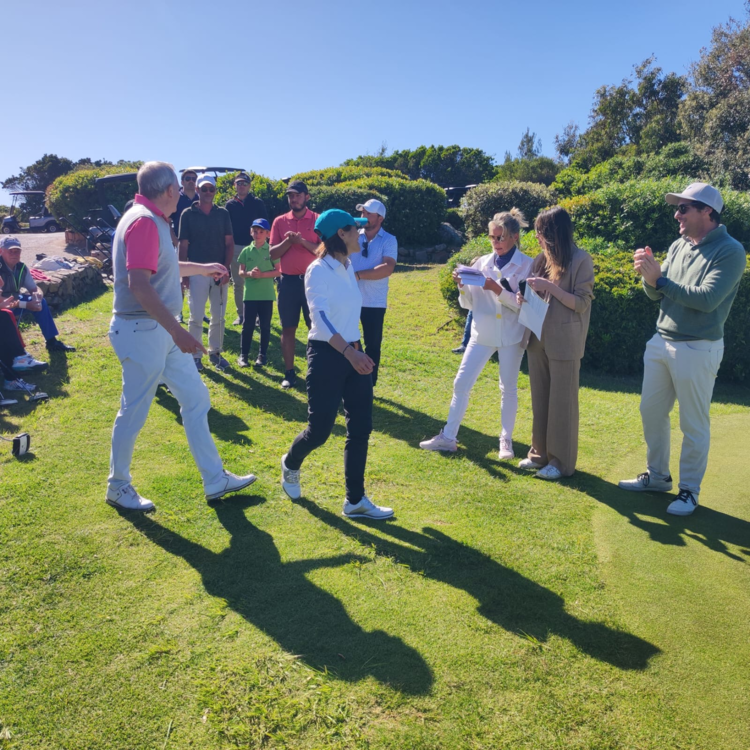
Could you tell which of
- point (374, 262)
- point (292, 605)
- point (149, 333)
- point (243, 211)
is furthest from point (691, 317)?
point (243, 211)

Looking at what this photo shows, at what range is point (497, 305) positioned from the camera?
17.6 ft

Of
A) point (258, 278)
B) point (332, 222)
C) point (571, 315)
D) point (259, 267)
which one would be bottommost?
point (571, 315)

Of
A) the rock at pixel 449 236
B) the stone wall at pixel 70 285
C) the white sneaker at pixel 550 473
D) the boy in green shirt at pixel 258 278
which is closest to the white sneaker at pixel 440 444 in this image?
the white sneaker at pixel 550 473

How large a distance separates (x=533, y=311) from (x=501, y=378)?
824mm

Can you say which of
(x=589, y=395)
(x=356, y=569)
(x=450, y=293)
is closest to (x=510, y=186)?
(x=450, y=293)

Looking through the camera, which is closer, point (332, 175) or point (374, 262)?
point (374, 262)

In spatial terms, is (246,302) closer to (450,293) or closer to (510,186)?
(450,293)

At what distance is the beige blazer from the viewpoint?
15.9 ft

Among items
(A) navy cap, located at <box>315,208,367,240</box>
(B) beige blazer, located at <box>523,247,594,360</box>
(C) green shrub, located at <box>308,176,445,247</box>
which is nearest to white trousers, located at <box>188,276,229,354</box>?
(A) navy cap, located at <box>315,208,367,240</box>

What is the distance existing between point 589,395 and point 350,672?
5520mm

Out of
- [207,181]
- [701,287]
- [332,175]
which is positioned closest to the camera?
[701,287]

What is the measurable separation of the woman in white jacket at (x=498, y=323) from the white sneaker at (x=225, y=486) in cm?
186

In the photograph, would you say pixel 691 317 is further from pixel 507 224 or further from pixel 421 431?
pixel 421 431

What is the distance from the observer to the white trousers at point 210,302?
24.7 feet
